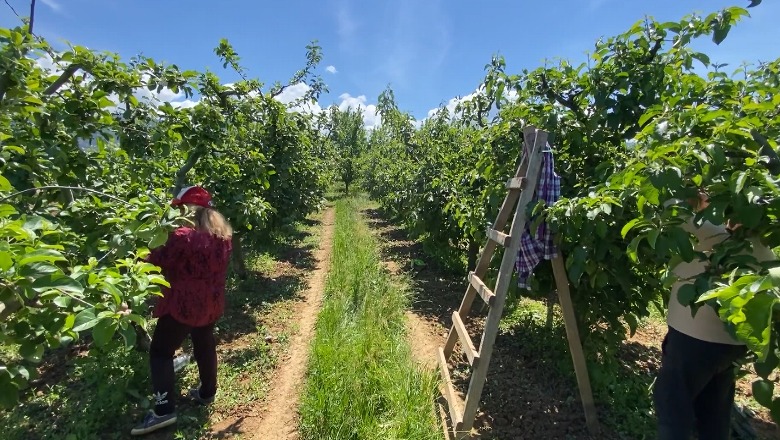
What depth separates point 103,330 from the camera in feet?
4.02

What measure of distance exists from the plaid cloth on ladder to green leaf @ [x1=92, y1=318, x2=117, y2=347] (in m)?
2.50

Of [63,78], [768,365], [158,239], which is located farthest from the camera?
[63,78]

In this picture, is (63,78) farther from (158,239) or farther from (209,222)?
(158,239)

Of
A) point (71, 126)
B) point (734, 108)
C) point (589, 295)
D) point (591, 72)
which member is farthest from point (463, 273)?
point (71, 126)

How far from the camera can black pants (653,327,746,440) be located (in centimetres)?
208

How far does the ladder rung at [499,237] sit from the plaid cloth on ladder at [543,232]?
0.14 m

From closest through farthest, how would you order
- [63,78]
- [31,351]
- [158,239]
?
[31,351]
[158,239]
[63,78]

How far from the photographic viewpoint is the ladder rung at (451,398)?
3.04 metres

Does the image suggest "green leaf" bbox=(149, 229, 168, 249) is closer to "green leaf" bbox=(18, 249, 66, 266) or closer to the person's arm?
"green leaf" bbox=(18, 249, 66, 266)

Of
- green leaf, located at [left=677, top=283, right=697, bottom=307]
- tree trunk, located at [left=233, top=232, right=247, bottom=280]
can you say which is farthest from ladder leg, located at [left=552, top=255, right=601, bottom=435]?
tree trunk, located at [left=233, top=232, right=247, bottom=280]

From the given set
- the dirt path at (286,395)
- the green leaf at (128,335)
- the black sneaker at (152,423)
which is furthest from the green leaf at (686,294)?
the black sneaker at (152,423)

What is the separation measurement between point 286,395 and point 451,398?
1.54m

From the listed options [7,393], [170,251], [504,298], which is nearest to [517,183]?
[504,298]

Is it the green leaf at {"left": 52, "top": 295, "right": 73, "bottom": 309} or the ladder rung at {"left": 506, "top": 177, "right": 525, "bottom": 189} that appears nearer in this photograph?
the green leaf at {"left": 52, "top": 295, "right": 73, "bottom": 309}
